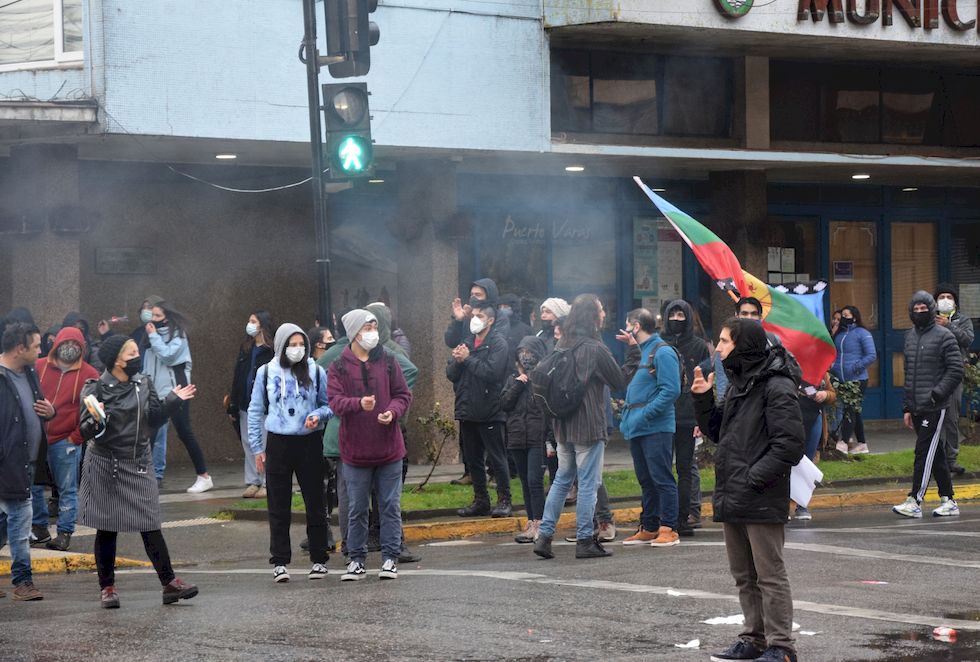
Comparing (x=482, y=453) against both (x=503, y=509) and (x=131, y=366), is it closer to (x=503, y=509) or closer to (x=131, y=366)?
(x=503, y=509)

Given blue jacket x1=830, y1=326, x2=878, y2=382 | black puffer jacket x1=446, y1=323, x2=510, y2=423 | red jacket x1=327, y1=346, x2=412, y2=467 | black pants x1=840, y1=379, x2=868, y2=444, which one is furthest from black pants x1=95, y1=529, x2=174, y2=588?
blue jacket x1=830, y1=326, x2=878, y2=382

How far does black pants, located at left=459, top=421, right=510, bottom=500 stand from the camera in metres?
13.5

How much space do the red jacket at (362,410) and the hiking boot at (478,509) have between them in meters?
3.14

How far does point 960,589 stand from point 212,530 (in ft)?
22.3

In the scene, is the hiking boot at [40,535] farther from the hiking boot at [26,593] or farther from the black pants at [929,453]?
the black pants at [929,453]

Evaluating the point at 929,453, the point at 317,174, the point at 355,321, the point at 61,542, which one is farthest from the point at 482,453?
the point at 929,453

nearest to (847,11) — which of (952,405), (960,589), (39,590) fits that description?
(952,405)

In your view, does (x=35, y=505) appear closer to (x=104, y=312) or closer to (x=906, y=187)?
(x=104, y=312)

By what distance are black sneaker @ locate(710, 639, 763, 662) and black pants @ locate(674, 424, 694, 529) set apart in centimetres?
497

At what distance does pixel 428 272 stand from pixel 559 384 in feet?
26.4

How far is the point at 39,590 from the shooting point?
34.8ft

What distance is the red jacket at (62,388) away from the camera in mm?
12055

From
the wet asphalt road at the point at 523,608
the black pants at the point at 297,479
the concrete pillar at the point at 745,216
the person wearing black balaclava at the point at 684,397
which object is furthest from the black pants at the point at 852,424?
the black pants at the point at 297,479

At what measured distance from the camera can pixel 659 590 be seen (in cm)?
930
